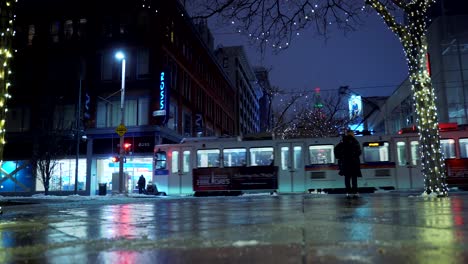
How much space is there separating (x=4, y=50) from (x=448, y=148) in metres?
21.5

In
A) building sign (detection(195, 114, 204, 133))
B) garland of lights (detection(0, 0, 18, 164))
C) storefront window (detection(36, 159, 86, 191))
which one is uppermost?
building sign (detection(195, 114, 204, 133))

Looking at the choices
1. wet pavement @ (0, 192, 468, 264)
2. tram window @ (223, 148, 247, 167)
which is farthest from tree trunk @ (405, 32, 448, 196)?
tram window @ (223, 148, 247, 167)

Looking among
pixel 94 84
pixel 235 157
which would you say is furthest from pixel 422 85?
pixel 94 84

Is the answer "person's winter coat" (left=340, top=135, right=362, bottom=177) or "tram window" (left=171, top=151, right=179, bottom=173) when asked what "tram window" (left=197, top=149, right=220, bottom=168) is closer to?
"tram window" (left=171, top=151, right=179, bottom=173)

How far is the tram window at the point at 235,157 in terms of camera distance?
25.0 meters

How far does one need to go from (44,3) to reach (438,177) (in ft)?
122

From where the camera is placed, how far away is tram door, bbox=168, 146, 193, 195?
25.8 metres

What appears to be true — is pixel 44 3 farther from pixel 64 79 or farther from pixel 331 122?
pixel 331 122

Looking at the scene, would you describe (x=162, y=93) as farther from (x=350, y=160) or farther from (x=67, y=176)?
(x=350, y=160)

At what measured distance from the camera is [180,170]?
25969 millimetres

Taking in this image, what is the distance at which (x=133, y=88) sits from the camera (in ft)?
118

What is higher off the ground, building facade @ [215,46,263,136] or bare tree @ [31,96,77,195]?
building facade @ [215,46,263,136]

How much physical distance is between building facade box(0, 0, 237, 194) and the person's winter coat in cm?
2234

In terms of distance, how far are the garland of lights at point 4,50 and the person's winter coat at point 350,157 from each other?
9.49m
